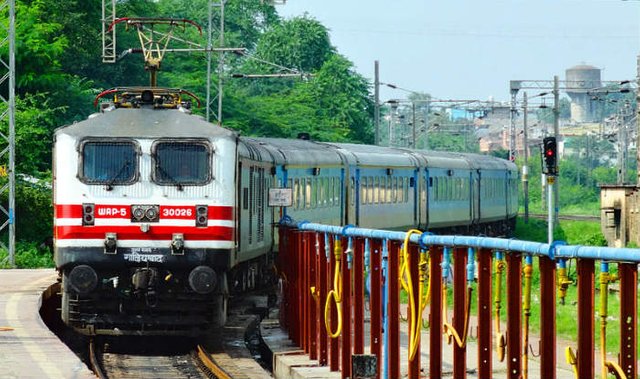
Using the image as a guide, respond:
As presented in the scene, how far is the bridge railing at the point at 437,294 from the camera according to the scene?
8086mm

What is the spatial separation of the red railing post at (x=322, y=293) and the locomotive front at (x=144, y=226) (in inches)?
99.1

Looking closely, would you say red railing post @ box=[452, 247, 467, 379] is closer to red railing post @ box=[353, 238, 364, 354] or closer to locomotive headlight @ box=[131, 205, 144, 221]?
red railing post @ box=[353, 238, 364, 354]

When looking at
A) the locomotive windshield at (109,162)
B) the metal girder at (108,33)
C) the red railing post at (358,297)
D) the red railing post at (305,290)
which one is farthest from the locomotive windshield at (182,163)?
the metal girder at (108,33)

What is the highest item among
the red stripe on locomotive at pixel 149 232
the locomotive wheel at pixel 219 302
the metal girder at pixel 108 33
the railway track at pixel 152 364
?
the metal girder at pixel 108 33

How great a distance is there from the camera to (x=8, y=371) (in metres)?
13.4

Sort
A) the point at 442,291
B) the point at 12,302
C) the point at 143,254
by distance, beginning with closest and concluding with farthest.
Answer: the point at 442,291 → the point at 143,254 → the point at 12,302

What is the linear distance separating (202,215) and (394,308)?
5.93 meters

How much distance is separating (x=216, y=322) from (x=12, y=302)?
14.3 feet

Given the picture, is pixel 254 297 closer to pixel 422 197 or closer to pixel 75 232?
pixel 75 232

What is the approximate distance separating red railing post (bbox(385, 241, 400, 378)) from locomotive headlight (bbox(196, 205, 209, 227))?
583 centimetres

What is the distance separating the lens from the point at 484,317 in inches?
384

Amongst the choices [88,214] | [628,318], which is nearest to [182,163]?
[88,214]

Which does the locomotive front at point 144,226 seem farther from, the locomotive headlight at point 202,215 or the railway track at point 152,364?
the railway track at point 152,364

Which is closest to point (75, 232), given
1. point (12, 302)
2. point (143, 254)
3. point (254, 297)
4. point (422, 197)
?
point (143, 254)
